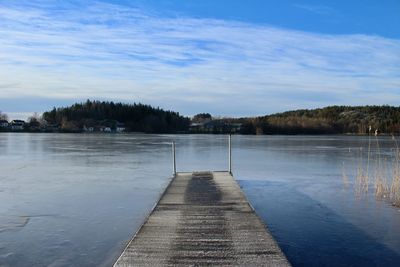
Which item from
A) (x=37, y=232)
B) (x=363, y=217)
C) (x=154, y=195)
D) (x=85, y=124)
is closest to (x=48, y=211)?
(x=37, y=232)

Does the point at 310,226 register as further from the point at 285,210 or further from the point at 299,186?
the point at 299,186

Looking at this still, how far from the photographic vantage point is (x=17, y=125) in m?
118

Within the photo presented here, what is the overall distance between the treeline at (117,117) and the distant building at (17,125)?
6324mm

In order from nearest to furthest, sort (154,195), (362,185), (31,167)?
(154,195) < (362,185) < (31,167)

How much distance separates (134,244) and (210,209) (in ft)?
9.12

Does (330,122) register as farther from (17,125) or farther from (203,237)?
(203,237)

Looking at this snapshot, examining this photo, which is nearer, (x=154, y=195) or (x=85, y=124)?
(x=154, y=195)

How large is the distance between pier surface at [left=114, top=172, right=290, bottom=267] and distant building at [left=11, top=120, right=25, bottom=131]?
110 meters

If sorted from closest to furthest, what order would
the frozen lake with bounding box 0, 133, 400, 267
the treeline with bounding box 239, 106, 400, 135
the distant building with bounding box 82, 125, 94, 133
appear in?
the frozen lake with bounding box 0, 133, 400, 267
the treeline with bounding box 239, 106, 400, 135
the distant building with bounding box 82, 125, 94, 133

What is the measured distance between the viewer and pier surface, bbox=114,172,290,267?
536cm

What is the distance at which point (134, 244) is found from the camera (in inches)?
234

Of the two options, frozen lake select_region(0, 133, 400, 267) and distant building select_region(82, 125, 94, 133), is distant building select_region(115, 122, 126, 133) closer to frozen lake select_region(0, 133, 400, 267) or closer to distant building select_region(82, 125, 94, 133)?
distant building select_region(82, 125, 94, 133)

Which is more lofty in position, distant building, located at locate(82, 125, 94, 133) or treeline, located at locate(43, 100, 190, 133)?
treeline, located at locate(43, 100, 190, 133)

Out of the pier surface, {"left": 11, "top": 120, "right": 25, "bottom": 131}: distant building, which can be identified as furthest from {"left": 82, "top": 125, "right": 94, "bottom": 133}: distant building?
the pier surface
